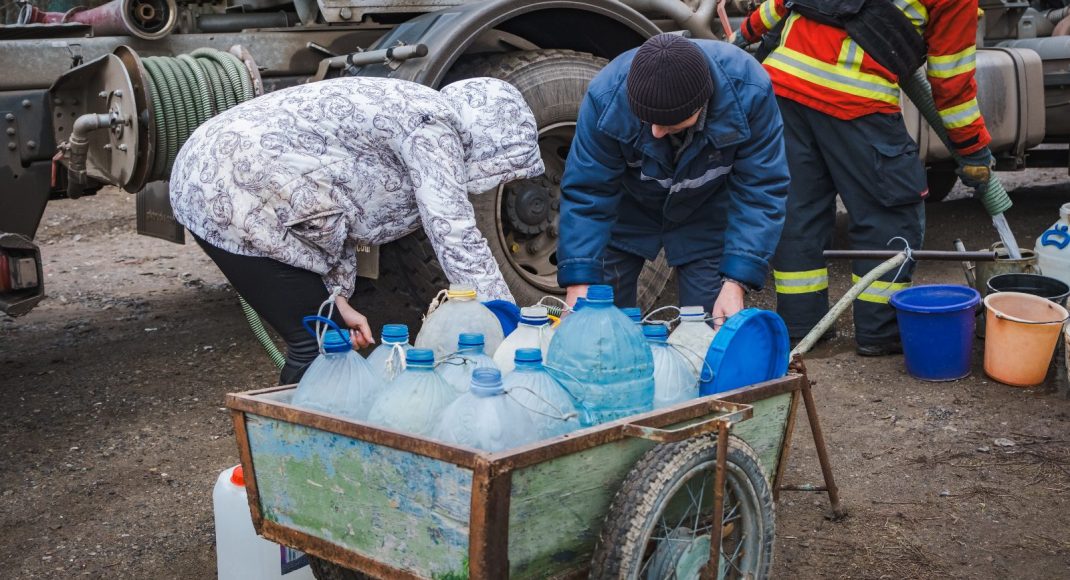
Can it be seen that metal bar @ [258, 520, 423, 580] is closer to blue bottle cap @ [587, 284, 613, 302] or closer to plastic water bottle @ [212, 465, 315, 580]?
plastic water bottle @ [212, 465, 315, 580]

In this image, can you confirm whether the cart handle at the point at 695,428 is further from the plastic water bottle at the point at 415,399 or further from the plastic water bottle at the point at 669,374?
the plastic water bottle at the point at 415,399

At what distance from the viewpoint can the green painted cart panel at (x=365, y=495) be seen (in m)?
2.00

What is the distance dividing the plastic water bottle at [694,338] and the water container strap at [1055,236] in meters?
2.80

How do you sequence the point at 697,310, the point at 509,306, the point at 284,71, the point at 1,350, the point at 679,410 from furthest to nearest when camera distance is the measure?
the point at 1,350
the point at 284,71
the point at 509,306
the point at 697,310
the point at 679,410

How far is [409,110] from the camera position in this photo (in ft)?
10.5

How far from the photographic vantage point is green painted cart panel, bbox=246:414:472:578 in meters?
2.00

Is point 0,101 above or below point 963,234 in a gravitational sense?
above

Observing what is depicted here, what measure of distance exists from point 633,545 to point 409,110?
5.35 ft

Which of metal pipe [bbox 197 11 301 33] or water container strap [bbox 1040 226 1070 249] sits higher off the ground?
metal pipe [bbox 197 11 301 33]

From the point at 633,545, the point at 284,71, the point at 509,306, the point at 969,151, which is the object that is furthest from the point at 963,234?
the point at 633,545

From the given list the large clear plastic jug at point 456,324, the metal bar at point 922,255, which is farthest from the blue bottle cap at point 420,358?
the metal bar at point 922,255

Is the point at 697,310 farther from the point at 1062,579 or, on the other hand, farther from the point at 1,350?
the point at 1,350

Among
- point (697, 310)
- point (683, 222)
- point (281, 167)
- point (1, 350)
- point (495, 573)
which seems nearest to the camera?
point (495, 573)

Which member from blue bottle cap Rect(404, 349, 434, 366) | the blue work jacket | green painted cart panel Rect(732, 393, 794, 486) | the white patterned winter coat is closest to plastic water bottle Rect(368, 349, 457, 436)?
blue bottle cap Rect(404, 349, 434, 366)
